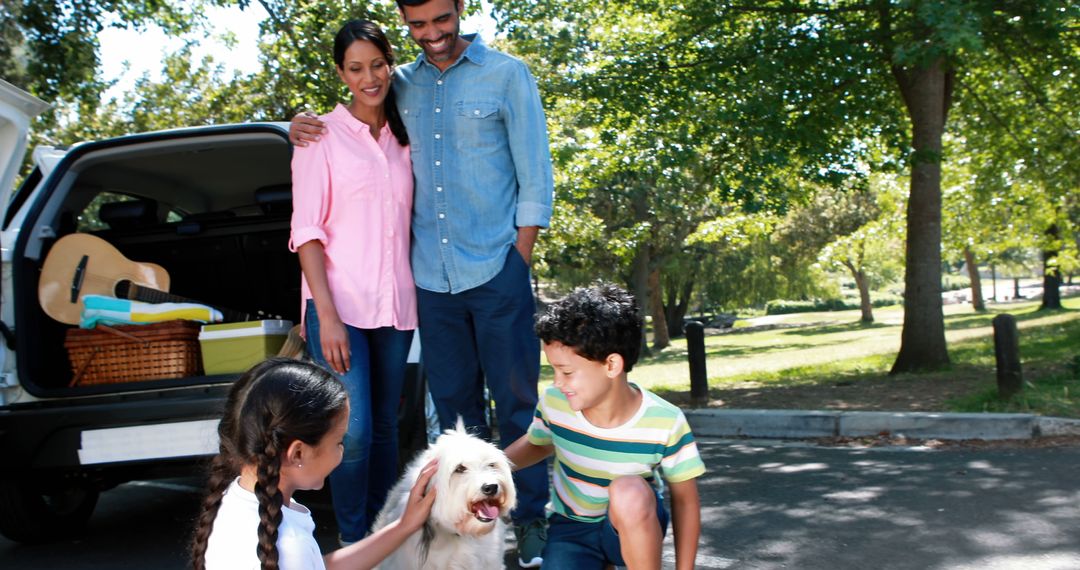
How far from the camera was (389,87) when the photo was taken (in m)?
3.98

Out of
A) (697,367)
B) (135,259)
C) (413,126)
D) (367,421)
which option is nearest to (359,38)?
(413,126)

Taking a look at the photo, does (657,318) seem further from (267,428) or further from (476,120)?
(267,428)

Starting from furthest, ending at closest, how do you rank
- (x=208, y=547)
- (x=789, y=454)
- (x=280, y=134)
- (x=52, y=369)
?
1. (x=789, y=454)
2. (x=52, y=369)
3. (x=280, y=134)
4. (x=208, y=547)

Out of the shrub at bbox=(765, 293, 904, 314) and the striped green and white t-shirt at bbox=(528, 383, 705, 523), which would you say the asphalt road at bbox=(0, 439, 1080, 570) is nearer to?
the striped green and white t-shirt at bbox=(528, 383, 705, 523)

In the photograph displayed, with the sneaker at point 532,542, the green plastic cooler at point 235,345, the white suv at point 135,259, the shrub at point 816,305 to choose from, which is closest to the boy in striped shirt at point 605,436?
the sneaker at point 532,542

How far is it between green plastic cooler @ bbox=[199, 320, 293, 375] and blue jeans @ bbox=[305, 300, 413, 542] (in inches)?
35.5

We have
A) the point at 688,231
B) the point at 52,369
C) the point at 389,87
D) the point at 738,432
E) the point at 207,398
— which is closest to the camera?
the point at 389,87

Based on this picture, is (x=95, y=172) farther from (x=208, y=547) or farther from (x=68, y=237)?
(x=208, y=547)

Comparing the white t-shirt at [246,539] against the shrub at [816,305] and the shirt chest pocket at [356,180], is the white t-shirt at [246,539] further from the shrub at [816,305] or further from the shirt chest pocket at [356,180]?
the shrub at [816,305]

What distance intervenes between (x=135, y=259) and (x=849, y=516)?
422cm

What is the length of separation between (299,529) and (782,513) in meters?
3.31

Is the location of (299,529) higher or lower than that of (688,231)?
lower

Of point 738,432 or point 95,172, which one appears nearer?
point 95,172

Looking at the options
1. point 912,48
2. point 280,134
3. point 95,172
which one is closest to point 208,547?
point 280,134
